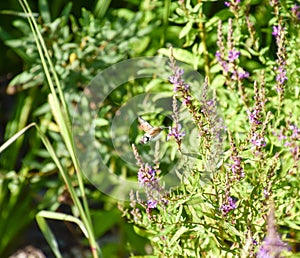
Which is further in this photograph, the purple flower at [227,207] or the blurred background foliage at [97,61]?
the blurred background foliage at [97,61]

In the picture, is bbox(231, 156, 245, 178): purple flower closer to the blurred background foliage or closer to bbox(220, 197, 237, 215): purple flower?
bbox(220, 197, 237, 215): purple flower

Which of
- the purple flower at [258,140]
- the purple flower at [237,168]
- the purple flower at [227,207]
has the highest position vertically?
the purple flower at [258,140]

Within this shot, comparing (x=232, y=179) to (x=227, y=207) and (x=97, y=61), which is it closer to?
(x=227, y=207)

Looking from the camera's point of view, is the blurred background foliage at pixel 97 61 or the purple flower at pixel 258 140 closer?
the purple flower at pixel 258 140

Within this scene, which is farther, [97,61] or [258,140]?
[97,61]

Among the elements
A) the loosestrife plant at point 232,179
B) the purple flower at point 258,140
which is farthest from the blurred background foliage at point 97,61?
the purple flower at point 258,140

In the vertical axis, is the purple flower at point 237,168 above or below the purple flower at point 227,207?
above

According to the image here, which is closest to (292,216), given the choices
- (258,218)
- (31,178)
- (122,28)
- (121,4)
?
(258,218)

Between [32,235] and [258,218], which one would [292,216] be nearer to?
[258,218]

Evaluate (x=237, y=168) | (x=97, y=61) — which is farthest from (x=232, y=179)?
(x=97, y=61)

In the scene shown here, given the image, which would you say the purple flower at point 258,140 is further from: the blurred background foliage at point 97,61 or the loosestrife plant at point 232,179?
the blurred background foliage at point 97,61

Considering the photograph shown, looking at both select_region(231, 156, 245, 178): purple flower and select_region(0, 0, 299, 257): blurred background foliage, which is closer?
select_region(231, 156, 245, 178): purple flower

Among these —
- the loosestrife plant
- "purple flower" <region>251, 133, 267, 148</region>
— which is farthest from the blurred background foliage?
"purple flower" <region>251, 133, 267, 148</region>

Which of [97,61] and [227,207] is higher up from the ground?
[97,61]
